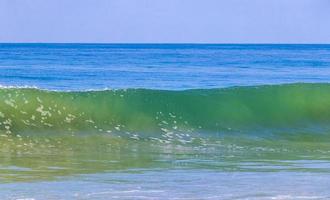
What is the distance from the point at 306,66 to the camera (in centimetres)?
4756

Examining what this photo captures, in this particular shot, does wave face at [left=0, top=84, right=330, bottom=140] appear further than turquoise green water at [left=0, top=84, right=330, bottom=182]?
Yes

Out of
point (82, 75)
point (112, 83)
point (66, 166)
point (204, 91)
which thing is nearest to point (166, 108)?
point (204, 91)

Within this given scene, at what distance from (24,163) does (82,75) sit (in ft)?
82.2

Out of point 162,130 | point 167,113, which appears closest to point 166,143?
point 162,130

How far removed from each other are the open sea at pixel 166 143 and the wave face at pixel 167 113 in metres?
0.02

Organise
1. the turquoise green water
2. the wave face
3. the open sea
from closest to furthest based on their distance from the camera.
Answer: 1. the open sea
2. the turquoise green water
3. the wave face

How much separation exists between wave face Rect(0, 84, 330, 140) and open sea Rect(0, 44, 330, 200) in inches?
0.9

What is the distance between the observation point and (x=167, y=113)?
58.9 ft

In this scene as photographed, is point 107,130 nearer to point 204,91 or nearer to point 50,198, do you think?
point 204,91

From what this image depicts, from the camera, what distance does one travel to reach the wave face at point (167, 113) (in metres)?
16.2

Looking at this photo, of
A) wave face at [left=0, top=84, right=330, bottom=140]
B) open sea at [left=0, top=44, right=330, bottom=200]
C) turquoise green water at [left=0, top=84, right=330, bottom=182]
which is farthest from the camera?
wave face at [left=0, top=84, right=330, bottom=140]

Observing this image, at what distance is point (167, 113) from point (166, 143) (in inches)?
108

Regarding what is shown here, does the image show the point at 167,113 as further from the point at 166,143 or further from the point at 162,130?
the point at 166,143

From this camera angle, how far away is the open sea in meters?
9.84
